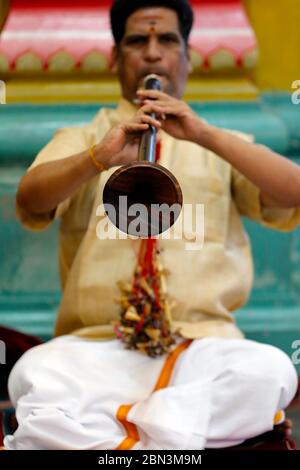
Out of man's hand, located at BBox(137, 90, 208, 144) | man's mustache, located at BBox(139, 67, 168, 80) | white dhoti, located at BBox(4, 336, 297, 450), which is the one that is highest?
man's mustache, located at BBox(139, 67, 168, 80)

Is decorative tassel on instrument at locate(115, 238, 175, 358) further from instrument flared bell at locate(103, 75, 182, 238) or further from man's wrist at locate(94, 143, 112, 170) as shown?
instrument flared bell at locate(103, 75, 182, 238)

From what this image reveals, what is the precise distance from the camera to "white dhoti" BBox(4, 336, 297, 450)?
153 centimetres

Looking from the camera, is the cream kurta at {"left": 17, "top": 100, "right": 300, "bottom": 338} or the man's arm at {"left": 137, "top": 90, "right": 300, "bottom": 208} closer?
the man's arm at {"left": 137, "top": 90, "right": 300, "bottom": 208}

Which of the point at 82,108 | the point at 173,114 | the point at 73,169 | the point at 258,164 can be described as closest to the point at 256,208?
the point at 258,164

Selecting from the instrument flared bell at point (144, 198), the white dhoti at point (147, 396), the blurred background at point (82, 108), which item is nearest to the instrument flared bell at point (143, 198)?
the instrument flared bell at point (144, 198)

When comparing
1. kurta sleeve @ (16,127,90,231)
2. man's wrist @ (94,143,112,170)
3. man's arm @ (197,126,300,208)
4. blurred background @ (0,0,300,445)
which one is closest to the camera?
man's wrist @ (94,143,112,170)

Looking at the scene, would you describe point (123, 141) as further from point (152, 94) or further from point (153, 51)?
point (153, 51)

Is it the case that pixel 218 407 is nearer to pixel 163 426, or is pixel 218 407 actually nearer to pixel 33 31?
pixel 163 426

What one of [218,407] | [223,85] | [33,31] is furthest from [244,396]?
[33,31]

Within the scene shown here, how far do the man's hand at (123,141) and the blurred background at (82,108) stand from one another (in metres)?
0.89

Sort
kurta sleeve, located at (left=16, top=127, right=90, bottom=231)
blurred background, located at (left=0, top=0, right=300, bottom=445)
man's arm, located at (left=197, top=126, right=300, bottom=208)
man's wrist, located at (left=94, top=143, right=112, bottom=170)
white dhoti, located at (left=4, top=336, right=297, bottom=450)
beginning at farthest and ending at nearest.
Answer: blurred background, located at (left=0, top=0, right=300, bottom=445) → kurta sleeve, located at (left=16, top=127, right=90, bottom=231) → man's arm, located at (left=197, top=126, right=300, bottom=208) → man's wrist, located at (left=94, top=143, right=112, bottom=170) → white dhoti, located at (left=4, top=336, right=297, bottom=450)

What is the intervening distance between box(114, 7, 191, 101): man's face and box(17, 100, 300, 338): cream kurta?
89mm

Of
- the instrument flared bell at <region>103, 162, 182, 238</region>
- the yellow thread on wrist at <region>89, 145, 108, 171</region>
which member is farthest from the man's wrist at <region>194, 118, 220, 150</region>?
the instrument flared bell at <region>103, 162, 182, 238</region>

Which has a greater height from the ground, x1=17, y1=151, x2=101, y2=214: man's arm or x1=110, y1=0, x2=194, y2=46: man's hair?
x1=110, y1=0, x2=194, y2=46: man's hair
